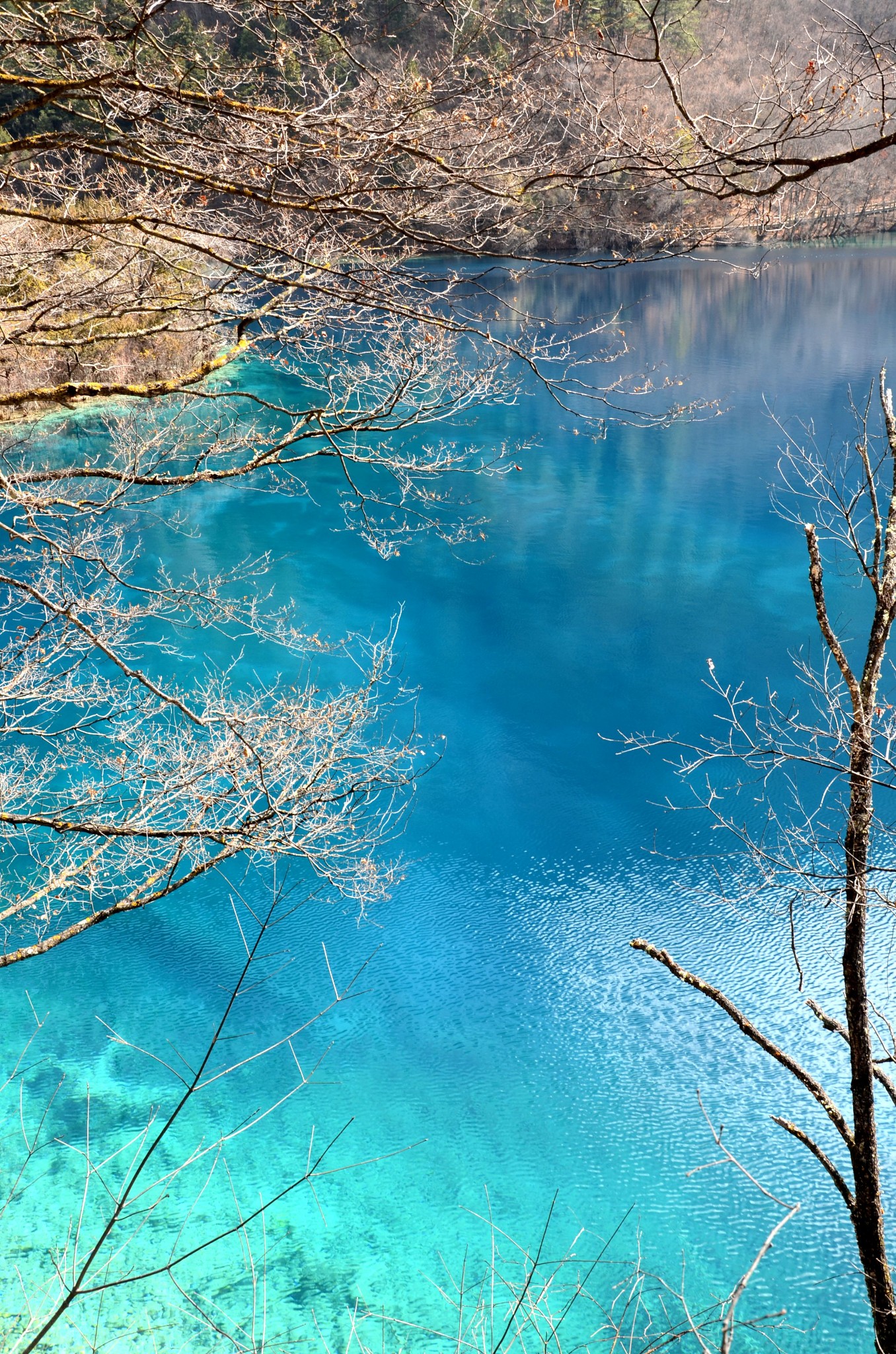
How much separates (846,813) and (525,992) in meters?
2.34

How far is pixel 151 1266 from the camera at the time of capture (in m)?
4.07

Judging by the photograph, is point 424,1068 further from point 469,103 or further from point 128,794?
point 469,103

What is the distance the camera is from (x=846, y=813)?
427 centimetres

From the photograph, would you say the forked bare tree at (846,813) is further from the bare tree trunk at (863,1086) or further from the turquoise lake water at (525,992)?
the turquoise lake water at (525,992)

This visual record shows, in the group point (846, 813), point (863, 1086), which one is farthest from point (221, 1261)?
point (846, 813)

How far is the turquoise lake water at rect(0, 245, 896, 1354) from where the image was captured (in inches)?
175

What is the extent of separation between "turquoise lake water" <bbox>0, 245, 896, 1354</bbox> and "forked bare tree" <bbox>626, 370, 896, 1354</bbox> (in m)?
0.33

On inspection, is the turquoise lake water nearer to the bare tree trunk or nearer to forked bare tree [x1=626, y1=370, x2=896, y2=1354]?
forked bare tree [x1=626, y1=370, x2=896, y2=1354]

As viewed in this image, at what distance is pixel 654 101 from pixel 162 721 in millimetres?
19019

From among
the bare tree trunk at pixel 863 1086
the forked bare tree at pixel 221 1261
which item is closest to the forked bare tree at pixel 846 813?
the bare tree trunk at pixel 863 1086

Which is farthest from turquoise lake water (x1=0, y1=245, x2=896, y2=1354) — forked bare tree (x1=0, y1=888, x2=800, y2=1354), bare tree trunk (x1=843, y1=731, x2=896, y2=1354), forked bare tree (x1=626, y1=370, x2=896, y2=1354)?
bare tree trunk (x1=843, y1=731, x2=896, y2=1354)

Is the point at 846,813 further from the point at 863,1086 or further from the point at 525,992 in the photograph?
the point at 525,992

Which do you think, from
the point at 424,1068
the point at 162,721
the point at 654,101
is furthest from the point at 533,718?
the point at 654,101

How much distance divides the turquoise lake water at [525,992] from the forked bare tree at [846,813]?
33cm
